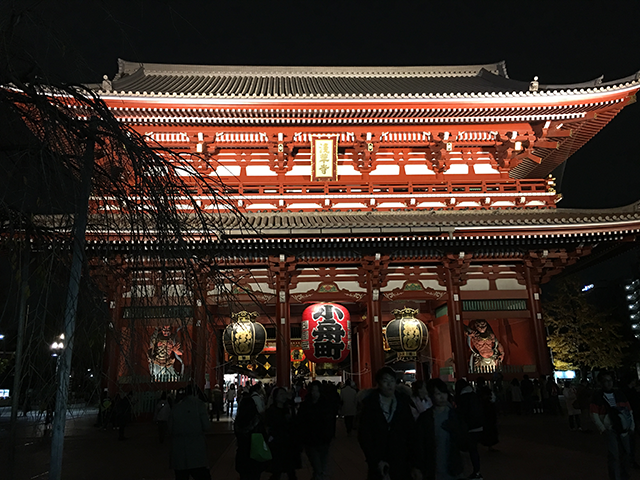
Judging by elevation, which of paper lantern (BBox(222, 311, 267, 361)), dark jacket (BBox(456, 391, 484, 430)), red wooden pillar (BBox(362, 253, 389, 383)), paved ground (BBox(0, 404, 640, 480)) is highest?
red wooden pillar (BBox(362, 253, 389, 383))

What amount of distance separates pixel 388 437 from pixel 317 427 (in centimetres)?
183

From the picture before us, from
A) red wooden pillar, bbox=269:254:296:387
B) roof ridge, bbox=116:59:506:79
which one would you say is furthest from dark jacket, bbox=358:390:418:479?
roof ridge, bbox=116:59:506:79

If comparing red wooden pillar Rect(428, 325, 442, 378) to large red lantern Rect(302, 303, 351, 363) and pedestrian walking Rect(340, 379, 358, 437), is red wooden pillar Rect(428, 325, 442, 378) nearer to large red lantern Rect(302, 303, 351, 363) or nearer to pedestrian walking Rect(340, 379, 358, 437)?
large red lantern Rect(302, 303, 351, 363)

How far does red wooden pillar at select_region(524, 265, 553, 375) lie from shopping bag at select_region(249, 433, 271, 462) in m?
12.0

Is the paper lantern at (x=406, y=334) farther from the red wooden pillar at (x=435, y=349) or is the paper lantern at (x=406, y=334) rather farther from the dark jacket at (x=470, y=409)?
the dark jacket at (x=470, y=409)

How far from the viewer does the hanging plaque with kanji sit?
16.9m

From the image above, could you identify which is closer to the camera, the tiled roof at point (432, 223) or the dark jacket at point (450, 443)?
the dark jacket at point (450, 443)

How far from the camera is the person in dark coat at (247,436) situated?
5.88 m

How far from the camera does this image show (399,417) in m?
4.82

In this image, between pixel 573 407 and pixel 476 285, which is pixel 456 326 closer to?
pixel 476 285

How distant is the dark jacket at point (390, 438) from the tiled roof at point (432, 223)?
9.13 meters

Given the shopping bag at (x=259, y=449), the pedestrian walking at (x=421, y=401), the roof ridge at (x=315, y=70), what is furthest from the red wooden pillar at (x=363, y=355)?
the roof ridge at (x=315, y=70)

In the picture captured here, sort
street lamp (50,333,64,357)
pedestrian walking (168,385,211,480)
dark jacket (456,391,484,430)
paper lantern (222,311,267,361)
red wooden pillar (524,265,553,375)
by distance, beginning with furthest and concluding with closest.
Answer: red wooden pillar (524,265,553,375) → paper lantern (222,311,267,361) → dark jacket (456,391,484,430) → pedestrian walking (168,385,211,480) → street lamp (50,333,64,357)

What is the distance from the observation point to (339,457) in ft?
31.9
